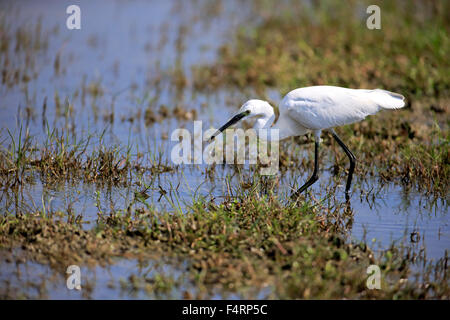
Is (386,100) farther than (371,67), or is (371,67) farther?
(371,67)

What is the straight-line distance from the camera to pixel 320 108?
6.26 m

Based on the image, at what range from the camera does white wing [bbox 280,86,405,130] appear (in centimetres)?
627

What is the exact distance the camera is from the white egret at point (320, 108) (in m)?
6.27

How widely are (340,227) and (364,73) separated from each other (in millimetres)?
5361

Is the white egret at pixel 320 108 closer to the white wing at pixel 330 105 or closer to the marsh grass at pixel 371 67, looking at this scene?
the white wing at pixel 330 105

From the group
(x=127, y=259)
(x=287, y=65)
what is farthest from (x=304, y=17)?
(x=127, y=259)
